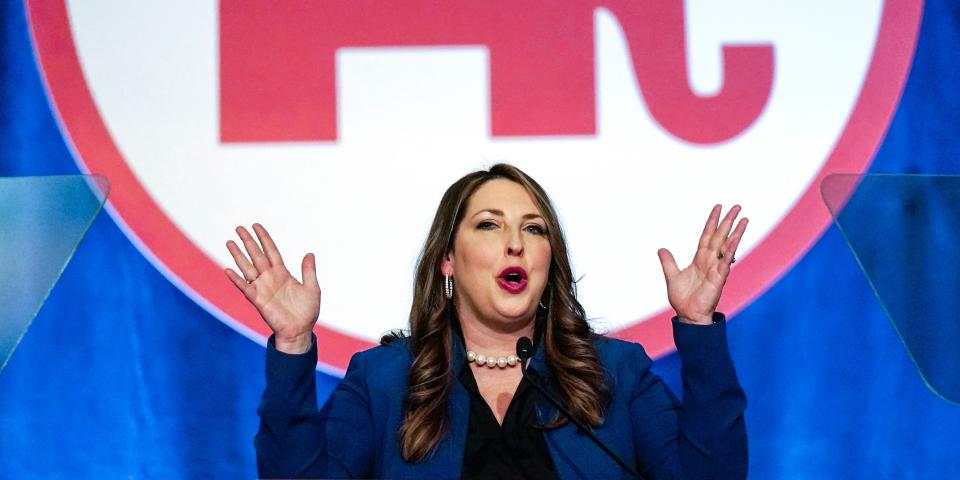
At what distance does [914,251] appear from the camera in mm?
2730

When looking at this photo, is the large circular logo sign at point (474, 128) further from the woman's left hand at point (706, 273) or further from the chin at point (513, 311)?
the woman's left hand at point (706, 273)

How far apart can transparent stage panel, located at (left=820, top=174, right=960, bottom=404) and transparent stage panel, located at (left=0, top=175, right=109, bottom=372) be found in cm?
163

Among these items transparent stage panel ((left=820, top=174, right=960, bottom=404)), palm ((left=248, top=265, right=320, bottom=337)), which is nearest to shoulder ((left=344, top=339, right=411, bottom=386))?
palm ((left=248, top=265, right=320, bottom=337))

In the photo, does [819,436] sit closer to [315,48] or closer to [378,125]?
[378,125]

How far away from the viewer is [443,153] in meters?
2.74

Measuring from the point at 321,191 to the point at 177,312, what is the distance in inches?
16.5

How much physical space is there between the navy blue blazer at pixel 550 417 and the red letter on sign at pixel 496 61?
61 centimetres

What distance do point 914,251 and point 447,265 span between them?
1070mm

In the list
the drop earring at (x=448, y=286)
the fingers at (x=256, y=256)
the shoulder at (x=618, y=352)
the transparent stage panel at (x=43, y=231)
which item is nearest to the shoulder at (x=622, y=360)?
the shoulder at (x=618, y=352)

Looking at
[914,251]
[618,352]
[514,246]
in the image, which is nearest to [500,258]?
[514,246]

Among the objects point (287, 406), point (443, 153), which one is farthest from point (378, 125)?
point (287, 406)

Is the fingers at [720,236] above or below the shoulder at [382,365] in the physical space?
above

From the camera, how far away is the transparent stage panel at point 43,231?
276 cm

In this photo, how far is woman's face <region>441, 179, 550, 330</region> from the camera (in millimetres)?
2275
